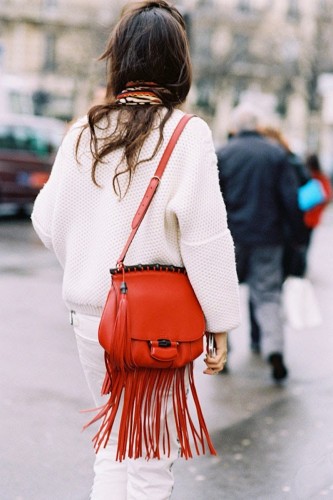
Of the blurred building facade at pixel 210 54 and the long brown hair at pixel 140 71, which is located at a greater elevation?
the long brown hair at pixel 140 71

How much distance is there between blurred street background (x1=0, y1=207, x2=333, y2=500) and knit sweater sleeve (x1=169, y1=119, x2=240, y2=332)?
1.52m

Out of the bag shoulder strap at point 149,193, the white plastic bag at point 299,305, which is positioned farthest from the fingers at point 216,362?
the white plastic bag at point 299,305

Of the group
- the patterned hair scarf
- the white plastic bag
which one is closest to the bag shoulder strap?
the patterned hair scarf

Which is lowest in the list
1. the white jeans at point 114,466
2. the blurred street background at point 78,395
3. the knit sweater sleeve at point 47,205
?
the blurred street background at point 78,395

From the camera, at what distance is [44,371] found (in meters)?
6.06

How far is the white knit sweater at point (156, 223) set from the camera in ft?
8.63

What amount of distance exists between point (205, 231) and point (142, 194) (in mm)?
216

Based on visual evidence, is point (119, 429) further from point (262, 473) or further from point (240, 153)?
point (240, 153)

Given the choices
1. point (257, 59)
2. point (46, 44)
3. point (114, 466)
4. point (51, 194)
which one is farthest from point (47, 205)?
point (46, 44)

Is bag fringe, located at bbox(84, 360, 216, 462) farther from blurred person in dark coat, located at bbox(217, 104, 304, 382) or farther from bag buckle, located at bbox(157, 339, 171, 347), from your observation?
blurred person in dark coat, located at bbox(217, 104, 304, 382)

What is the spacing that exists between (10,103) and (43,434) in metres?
23.8

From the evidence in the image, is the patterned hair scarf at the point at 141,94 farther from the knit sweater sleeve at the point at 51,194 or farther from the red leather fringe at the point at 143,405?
the red leather fringe at the point at 143,405

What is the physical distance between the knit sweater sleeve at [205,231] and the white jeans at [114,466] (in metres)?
0.35

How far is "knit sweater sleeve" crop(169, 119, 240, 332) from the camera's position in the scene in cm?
261
